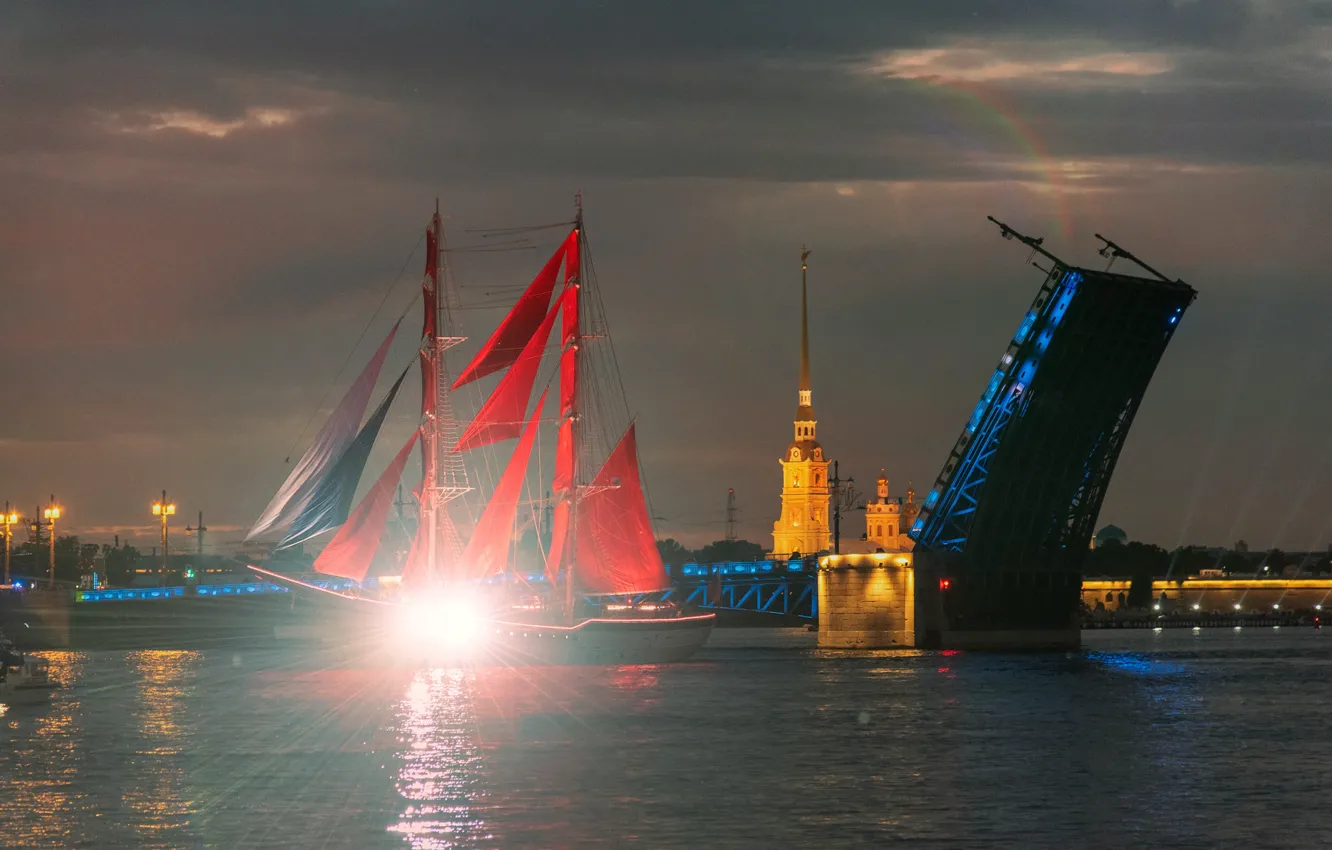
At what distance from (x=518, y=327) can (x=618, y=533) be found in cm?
813

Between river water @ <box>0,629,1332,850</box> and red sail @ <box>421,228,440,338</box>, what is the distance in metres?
15.9

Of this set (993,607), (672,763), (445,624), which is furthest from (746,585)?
(672,763)

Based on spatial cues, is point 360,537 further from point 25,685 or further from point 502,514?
point 25,685

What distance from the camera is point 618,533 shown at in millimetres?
66562

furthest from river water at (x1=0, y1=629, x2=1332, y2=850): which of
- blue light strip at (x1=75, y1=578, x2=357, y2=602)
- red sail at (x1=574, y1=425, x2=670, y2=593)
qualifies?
blue light strip at (x1=75, y1=578, x2=357, y2=602)

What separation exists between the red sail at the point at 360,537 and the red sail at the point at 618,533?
6948mm

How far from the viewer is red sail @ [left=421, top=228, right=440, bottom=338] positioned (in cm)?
7188

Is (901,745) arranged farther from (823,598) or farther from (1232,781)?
(823,598)

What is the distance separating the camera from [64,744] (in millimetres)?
36062

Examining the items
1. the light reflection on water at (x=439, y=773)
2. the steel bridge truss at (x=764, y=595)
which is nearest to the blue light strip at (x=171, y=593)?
the steel bridge truss at (x=764, y=595)

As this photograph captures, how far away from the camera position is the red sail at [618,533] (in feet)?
215

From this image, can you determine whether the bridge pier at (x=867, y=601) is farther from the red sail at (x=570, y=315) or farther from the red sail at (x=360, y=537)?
the red sail at (x=360, y=537)

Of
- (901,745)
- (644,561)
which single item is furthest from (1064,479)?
(901,745)

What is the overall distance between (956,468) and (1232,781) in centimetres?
3494
